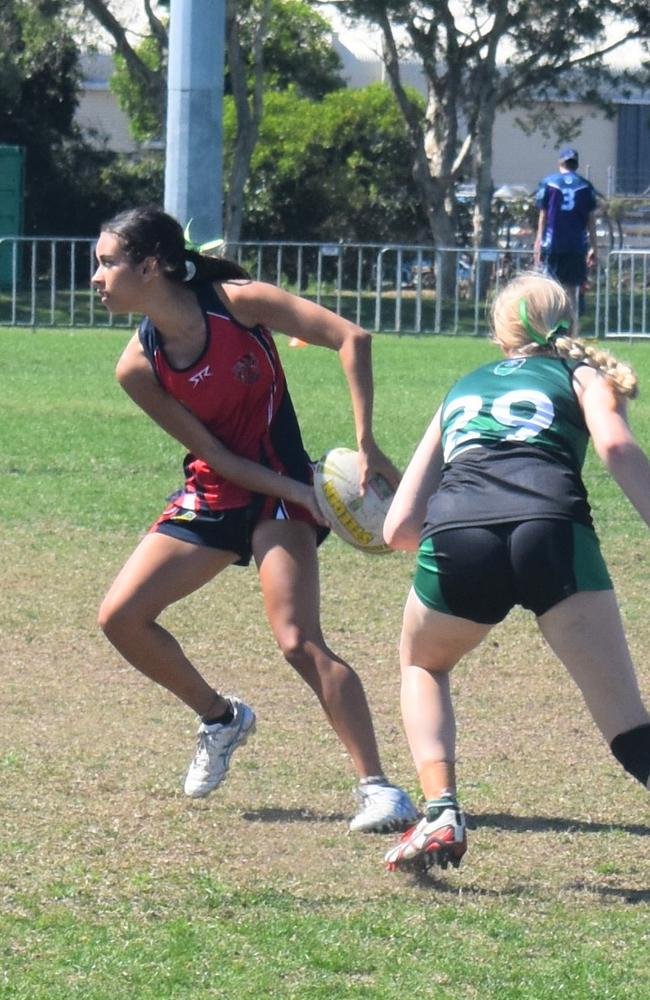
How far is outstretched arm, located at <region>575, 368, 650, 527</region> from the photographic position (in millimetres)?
3947

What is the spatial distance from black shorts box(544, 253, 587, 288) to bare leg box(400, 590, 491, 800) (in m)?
15.0

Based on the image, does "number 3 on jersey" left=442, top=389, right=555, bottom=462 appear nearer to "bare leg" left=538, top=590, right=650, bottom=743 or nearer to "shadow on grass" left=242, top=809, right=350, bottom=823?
"bare leg" left=538, top=590, right=650, bottom=743

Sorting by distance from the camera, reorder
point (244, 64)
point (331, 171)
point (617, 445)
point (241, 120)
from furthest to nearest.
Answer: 1. point (331, 171)
2. point (244, 64)
3. point (241, 120)
4. point (617, 445)

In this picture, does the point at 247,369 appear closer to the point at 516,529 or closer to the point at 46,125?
the point at 516,529

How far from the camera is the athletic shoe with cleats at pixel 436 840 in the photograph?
4.12 m

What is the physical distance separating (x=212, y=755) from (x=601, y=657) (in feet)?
4.78

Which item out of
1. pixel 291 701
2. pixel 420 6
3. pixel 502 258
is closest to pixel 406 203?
pixel 420 6

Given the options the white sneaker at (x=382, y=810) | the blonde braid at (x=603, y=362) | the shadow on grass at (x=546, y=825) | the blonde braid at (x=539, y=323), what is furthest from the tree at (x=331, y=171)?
the blonde braid at (x=603, y=362)

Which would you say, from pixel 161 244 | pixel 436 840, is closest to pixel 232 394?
pixel 161 244

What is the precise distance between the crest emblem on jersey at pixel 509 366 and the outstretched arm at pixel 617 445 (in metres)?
0.25

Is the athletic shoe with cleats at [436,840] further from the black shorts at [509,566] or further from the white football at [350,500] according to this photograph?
the white football at [350,500]

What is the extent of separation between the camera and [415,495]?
4.39 meters

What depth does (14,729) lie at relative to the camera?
5754 millimetres

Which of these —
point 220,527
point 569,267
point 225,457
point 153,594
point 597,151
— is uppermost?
point 597,151
